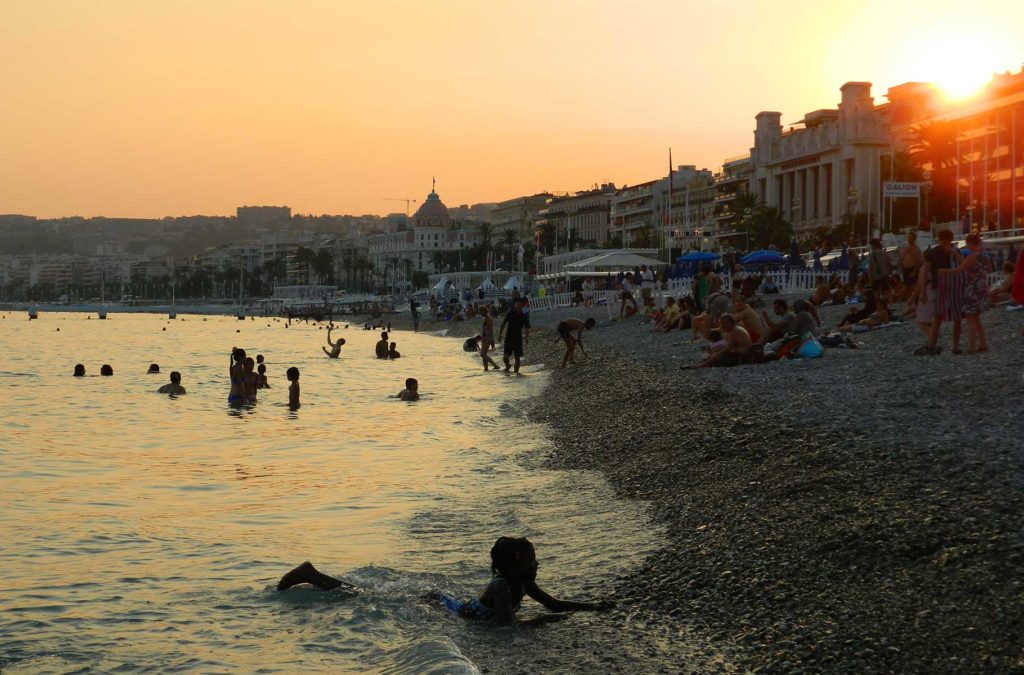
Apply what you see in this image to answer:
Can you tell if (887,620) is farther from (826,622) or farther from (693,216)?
(693,216)

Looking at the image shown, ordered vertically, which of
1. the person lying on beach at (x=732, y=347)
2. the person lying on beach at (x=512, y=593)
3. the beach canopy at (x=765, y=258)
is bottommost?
the person lying on beach at (x=512, y=593)

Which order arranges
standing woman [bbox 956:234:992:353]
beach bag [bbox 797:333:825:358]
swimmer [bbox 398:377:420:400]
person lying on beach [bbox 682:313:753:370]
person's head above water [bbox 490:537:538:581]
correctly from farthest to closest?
swimmer [bbox 398:377:420:400] < person lying on beach [bbox 682:313:753:370] < beach bag [bbox 797:333:825:358] < standing woman [bbox 956:234:992:353] < person's head above water [bbox 490:537:538:581]

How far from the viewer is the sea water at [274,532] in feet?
23.2

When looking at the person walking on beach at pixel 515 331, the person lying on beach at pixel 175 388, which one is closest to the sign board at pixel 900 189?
the person walking on beach at pixel 515 331

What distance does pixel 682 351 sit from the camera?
22.3 m

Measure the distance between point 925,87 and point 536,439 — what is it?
88.3 metres

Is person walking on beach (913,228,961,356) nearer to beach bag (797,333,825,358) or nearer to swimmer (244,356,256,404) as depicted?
beach bag (797,333,825,358)

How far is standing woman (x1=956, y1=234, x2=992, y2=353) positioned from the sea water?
18.8 ft

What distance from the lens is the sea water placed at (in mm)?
7066

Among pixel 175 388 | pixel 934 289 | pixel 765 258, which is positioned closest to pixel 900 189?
pixel 765 258

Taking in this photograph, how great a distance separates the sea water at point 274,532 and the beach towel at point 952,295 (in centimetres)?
554

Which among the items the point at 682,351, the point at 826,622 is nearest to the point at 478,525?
the point at 826,622

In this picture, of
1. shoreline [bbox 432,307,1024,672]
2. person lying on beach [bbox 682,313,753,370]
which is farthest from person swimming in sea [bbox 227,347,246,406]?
person lying on beach [bbox 682,313,753,370]

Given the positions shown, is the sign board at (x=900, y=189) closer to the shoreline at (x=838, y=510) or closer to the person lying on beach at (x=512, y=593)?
the shoreline at (x=838, y=510)
